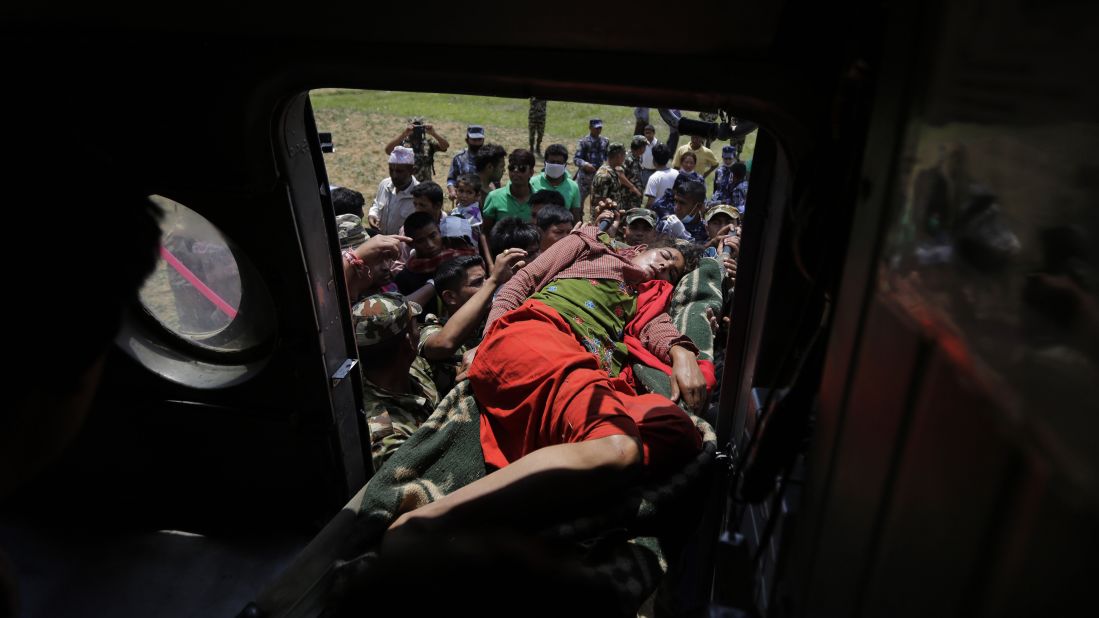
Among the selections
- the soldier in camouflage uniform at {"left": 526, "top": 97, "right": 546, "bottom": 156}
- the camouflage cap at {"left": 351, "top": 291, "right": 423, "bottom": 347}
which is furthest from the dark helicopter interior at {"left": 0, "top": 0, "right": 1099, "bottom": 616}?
the soldier in camouflage uniform at {"left": 526, "top": 97, "right": 546, "bottom": 156}

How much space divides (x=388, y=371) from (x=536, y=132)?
1145cm

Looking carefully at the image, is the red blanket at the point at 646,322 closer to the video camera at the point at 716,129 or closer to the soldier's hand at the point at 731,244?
the soldier's hand at the point at 731,244

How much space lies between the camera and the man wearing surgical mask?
6.45 m

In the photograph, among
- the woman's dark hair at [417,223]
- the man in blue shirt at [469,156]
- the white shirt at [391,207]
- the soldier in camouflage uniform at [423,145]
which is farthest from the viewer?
the soldier in camouflage uniform at [423,145]

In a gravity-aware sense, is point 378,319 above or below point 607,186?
above

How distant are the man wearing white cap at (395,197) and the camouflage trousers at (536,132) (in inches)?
285

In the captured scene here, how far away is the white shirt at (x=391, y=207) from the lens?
18.7 ft

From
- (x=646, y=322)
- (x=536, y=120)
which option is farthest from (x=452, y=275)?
(x=536, y=120)

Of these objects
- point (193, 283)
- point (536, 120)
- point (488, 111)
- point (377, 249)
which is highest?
point (193, 283)

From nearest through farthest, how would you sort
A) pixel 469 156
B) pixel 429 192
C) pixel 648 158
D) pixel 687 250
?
1. pixel 687 250
2. pixel 429 192
3. pixel 469 156
4. pixel 648 158

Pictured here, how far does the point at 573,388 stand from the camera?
2.31 meters

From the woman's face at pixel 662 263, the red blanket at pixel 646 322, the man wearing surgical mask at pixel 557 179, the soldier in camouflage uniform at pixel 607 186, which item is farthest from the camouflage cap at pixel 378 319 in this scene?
the soldier in camouflage uniform at pixel 607 186

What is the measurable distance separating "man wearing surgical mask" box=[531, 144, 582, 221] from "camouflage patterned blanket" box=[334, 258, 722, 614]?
13.3 ft

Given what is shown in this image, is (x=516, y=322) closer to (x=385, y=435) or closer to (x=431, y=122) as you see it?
(x=385, y=435)
